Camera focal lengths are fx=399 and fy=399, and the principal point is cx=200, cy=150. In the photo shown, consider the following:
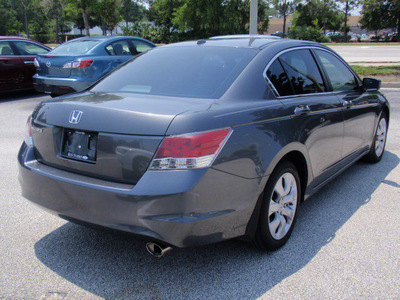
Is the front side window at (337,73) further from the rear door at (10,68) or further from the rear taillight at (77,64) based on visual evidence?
the rear door at (10,68)

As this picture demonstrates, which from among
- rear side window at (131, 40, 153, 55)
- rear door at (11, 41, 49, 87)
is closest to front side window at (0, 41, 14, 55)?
rear door at (11, 41, 49, 87)

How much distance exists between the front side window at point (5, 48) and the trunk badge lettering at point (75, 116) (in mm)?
9029

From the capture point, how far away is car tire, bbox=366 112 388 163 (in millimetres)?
5176

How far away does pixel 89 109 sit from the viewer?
2.63 metres

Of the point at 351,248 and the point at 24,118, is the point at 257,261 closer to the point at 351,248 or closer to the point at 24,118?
the point at 351,248

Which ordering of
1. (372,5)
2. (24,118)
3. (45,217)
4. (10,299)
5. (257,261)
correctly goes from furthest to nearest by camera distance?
(372,5) → (24,118) → (45,217) → (257,261) → (10,299)

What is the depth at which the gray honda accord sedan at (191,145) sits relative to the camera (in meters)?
2.37

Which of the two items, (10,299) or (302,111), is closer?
(10,299)

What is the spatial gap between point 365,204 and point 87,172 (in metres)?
2.83

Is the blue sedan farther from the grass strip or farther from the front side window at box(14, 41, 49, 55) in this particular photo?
the grass strip

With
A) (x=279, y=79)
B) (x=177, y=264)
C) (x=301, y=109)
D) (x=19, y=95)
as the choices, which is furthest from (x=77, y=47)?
(x=177, y=264)

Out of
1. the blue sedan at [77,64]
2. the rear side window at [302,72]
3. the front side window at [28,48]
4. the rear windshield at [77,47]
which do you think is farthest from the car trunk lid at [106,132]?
the front side window at [28,48]

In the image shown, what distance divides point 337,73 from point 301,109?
139cm

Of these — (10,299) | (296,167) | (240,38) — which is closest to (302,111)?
(296,167)
